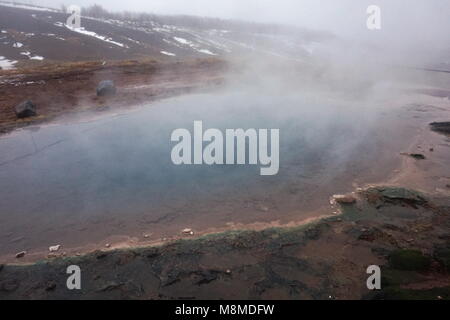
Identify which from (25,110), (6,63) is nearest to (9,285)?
(25,110)

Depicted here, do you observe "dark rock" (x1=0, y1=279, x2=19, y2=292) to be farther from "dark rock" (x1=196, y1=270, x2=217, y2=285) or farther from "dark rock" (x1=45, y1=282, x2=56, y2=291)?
"dark rock" (x1=196, y1=270, x2=217, y2=285)

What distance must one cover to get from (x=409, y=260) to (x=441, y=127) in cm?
688

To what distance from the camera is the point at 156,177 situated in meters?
6.64

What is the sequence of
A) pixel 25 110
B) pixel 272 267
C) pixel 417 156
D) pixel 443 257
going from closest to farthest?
pixel 272 267 < pixel 443 257 < pixel 417 156 < pixel 25 110

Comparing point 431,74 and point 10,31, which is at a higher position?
point 10,31

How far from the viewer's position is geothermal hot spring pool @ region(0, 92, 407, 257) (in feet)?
17.3

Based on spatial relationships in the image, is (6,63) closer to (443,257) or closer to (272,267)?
(272,267)

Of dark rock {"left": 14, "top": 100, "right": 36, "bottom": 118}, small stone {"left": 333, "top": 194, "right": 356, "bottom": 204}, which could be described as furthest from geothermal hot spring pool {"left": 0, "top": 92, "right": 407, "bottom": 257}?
dark rock {"left": 14, "top": 100, "right": 36, "bottom": 118}

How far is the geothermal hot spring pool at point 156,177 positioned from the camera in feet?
17.3

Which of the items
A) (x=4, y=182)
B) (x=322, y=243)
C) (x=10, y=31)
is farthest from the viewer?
(x=10, y=31)

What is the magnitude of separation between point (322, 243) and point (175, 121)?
20.9 feet

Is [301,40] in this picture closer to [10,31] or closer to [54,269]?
[10,31]

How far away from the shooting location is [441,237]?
15.9ft
